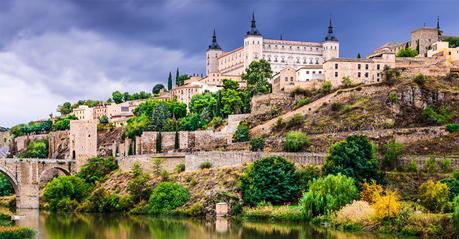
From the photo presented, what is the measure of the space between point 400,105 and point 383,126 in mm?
3719

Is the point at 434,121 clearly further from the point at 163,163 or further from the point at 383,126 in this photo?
the point at 163,163

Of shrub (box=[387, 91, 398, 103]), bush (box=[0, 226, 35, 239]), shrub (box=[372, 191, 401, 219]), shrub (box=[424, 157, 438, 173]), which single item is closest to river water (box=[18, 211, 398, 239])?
bush (box=[0, 226, 35, 239])

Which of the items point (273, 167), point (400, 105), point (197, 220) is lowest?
point (197, 220)

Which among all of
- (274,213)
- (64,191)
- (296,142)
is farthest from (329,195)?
(64,191)

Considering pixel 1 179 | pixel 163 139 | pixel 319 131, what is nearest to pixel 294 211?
pixel 319 131

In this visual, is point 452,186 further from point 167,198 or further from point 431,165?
point 167,198

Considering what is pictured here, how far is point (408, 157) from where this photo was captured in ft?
203

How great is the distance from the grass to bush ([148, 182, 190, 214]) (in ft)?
23.5

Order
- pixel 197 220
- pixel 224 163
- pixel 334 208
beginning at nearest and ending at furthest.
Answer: pixel 334 208, pixel 197 220, pixel 224 163

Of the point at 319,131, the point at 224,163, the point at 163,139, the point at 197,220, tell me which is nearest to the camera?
the point at 197,220

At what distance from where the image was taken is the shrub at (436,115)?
236 feet

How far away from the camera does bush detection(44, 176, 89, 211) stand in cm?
7393

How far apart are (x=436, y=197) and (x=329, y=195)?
7.16m

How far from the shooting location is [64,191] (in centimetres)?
7444
